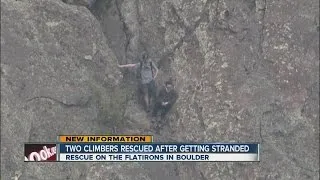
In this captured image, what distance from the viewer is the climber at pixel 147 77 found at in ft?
67.1

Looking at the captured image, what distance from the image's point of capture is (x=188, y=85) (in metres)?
20.9

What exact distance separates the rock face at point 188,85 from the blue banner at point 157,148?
0.41 metres

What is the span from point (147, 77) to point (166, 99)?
1335 millimetres

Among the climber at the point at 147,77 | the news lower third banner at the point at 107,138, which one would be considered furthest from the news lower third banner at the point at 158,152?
the climber at the point at 147,77

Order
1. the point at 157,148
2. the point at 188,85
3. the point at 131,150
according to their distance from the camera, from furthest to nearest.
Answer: the point at 188,85, the point at 157,148, the point at 131,150

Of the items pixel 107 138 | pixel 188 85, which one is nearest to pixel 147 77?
pixel 188 85

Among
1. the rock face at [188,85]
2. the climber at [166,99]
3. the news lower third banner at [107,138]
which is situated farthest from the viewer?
the climber at [166,99]

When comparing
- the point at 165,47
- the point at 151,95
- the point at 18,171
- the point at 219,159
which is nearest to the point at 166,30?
the point at 165,47

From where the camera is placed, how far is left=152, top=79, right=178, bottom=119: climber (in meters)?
20.8

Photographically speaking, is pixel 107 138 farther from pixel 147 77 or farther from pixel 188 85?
pixel 188 85

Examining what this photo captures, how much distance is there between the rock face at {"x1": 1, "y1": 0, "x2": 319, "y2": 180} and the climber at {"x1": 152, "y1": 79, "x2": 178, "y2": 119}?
309 mm

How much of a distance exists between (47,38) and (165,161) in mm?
6965

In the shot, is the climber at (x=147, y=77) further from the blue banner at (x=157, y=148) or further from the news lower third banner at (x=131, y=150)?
the blue banner at (x=157, y=148)

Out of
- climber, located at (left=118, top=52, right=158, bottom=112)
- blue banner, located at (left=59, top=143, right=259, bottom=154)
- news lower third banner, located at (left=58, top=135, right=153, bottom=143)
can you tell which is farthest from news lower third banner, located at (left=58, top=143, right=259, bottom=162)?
climber, located at (left=118, top=52, right=158, bottom=112)
